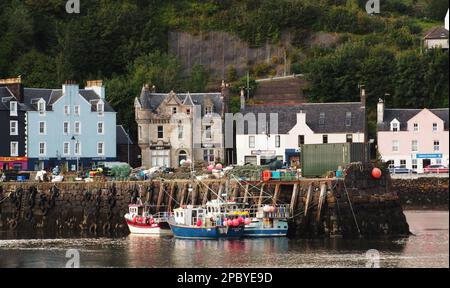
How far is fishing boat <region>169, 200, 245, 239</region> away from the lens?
244ft

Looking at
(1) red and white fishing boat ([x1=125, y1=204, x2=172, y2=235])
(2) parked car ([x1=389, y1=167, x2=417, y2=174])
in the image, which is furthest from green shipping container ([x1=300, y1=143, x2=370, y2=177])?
(2) parked car ([x1=389, y1=167, x2=417, y2=174])

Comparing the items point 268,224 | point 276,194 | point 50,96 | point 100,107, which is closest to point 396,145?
point 100,107

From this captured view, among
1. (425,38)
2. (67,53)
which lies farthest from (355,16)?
(67,53)

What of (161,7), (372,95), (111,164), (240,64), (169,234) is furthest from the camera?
(161,7)

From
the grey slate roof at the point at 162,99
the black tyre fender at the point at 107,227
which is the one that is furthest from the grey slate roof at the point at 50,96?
the black tyre fender at the point at 107,227

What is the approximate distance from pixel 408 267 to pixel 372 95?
1909 inches

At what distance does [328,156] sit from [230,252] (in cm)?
1318

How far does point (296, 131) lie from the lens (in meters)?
96.6

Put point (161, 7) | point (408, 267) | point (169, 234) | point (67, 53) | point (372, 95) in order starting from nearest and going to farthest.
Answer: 1. point (408, 267)
2. point (169, 234)
3. point (372, 95)
4. point (67, 53)
5. point (161, 7)

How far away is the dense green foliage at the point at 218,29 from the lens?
356 ft

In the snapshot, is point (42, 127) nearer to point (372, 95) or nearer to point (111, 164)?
point (111, 164)

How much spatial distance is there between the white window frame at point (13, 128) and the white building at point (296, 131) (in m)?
14.5

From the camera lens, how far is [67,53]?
386 ft

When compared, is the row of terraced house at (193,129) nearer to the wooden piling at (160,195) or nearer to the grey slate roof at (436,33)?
the wooden piling at (160,195)
